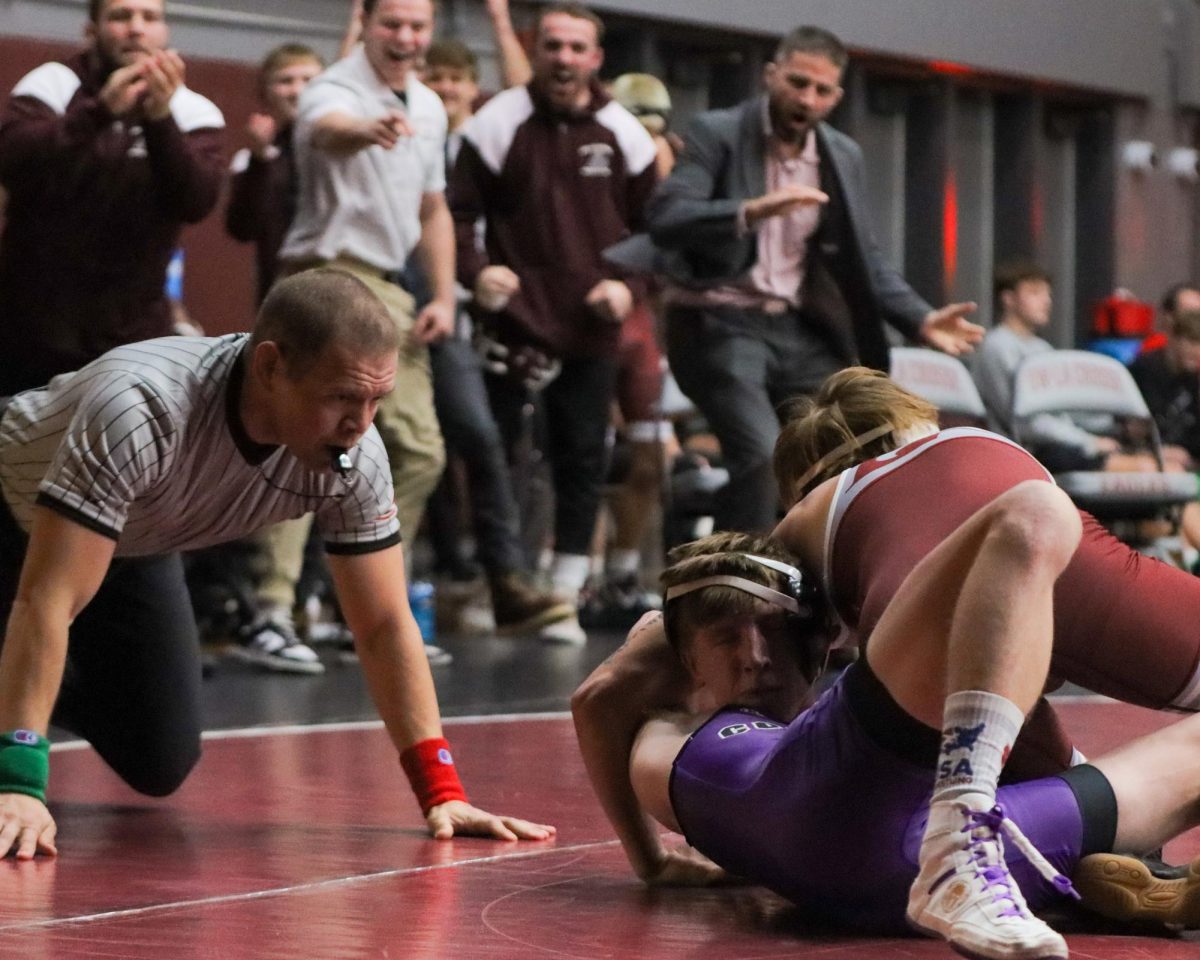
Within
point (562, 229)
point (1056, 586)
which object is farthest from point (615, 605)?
point (1056, 586)

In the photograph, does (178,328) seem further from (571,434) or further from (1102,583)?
(1102,583)

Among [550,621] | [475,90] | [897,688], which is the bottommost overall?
[550,621]

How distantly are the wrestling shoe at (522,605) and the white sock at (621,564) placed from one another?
3.66 ft

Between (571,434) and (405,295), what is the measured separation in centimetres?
103

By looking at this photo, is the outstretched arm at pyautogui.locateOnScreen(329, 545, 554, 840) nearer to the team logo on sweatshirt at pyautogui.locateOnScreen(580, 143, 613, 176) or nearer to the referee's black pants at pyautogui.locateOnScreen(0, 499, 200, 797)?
the referee's black pants at pyautogui.locateOnScreen(0, 499, 200, 797)

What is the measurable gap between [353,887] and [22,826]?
54 cm

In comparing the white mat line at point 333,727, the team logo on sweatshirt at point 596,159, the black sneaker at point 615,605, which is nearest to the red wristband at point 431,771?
the white mat line at point 333,727

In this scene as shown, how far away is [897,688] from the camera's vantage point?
2.68 m

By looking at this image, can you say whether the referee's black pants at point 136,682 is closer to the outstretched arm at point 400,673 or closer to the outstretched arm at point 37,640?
the outstretched arm at point 400,673

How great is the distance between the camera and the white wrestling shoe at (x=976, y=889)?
2.36m

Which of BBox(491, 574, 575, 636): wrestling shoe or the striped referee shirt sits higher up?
the striped referee shirt

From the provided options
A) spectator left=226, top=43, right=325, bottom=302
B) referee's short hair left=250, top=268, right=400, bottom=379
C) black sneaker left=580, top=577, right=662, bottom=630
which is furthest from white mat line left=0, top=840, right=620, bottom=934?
black sneaker left=580, top=577, right=662, bottom=630

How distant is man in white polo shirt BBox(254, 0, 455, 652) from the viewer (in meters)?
6.70

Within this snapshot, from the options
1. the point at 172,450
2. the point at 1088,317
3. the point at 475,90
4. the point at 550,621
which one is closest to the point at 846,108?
the point at 1088,317
